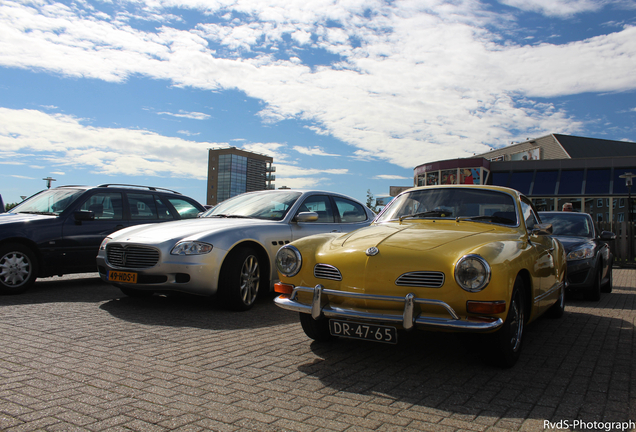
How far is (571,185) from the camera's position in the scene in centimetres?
3162

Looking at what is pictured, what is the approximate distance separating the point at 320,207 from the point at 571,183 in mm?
29829

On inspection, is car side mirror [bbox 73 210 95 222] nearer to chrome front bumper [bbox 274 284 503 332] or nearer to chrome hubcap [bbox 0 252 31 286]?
chrome hubcap [bbox 0 252 31 286]

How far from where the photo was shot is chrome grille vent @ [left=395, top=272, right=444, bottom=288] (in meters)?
3.38

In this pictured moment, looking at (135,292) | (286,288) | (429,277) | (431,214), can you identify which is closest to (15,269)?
(135,292)

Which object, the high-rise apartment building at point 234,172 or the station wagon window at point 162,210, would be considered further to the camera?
the high-rise apartment building at point 234,172

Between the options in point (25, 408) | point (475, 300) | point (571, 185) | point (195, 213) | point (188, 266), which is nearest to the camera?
point (25, 408)

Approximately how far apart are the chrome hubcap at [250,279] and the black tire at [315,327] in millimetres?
1701

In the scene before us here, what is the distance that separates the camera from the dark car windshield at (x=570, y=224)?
850 centimetres

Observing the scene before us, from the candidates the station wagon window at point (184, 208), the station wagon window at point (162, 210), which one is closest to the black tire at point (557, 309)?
the station wagon window at point (184, 208)

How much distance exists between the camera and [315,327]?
424 cm

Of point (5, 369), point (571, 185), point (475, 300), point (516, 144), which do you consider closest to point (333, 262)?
point (475, 300)

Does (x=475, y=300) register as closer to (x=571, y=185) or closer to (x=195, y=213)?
(x=195, y=213)

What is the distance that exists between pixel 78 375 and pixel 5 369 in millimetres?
577

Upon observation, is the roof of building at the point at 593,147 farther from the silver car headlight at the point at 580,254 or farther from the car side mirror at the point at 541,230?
the car side mirror at the point at 541,230
